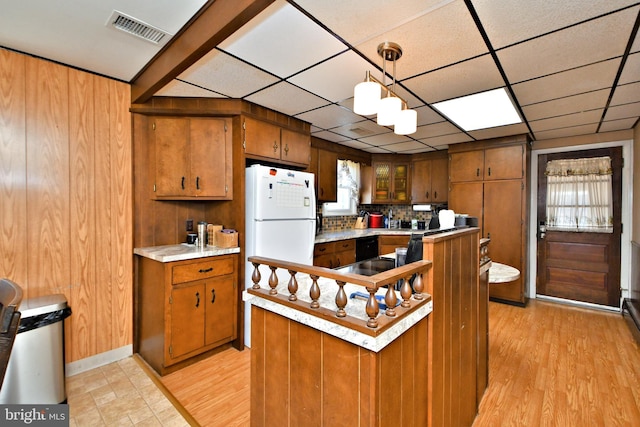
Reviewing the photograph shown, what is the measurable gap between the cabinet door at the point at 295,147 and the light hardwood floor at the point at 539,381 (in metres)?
2.00

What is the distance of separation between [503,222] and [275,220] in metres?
3.14

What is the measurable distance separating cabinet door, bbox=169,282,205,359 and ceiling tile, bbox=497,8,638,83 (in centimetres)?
278

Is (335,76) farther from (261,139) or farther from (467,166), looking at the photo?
(467,166)

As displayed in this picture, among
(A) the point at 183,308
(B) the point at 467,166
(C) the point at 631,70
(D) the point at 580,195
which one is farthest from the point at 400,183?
(A) the point at 183,308

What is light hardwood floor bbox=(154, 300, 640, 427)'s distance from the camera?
181cm

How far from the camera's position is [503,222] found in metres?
3.86

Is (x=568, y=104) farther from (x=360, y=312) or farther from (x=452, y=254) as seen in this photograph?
(x=360, y=312)

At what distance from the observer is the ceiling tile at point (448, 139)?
376 cm

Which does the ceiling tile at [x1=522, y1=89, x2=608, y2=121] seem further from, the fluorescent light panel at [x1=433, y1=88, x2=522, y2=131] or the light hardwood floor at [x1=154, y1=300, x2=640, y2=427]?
the light hardwood floor at [x1=154, y1=300, x2=640, y2=427]

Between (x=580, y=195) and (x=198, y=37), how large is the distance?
472 cm

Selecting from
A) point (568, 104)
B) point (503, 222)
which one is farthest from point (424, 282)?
point (503, 222)

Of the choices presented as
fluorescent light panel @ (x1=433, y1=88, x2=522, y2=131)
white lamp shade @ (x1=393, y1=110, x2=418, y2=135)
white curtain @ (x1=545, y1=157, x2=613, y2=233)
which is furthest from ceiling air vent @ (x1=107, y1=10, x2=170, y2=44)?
white curtain @ (x1=545, y1=157, x2=613, y2=233)

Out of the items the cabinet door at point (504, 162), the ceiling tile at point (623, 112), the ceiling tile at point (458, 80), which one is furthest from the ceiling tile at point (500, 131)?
the ceiling tile at point (458, 80)

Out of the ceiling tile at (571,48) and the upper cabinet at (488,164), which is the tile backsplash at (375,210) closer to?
the upper cabinet at (488,164)
